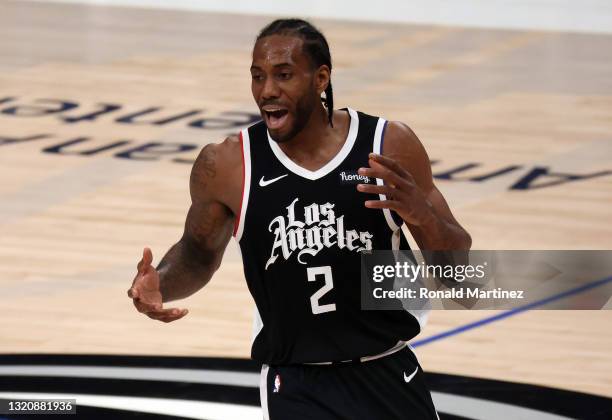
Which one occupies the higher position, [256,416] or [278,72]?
[278,72]

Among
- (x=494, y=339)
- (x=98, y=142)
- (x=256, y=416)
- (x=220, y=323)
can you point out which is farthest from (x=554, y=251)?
(x=98, y=142)

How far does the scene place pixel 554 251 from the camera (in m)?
7.38

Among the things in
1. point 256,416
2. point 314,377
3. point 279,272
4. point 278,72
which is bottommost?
point 256,416

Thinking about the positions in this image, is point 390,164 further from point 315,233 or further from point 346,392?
point 346,392

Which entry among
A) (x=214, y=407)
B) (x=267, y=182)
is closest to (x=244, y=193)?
(x=267, y=182)

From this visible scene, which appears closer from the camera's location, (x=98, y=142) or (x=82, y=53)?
(x=98, y=142)

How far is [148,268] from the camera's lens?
357 centimetres

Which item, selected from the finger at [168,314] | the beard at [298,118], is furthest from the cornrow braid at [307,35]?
the finger at [168,314]

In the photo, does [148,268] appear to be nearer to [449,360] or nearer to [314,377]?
[314,377]

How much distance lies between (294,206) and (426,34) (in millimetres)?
9579

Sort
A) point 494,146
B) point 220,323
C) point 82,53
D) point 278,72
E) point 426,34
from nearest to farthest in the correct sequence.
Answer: point 278,72, point 220,323, point 494,146, point 82,53, point 426,34

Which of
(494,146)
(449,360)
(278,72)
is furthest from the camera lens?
(494,146)

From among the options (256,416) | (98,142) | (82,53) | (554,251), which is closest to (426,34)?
(82,53)

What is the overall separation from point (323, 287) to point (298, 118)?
449 millimetres
